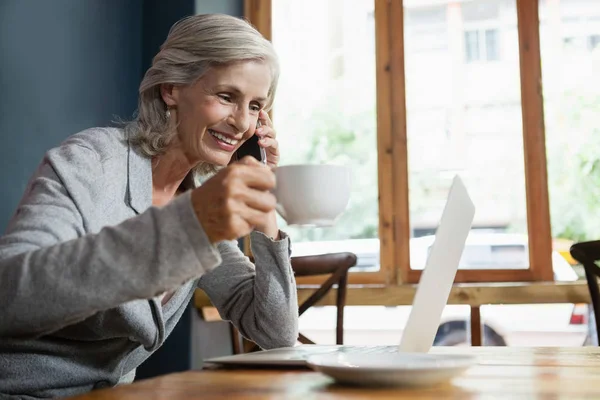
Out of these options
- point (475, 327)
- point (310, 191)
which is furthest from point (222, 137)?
point (475, 327)

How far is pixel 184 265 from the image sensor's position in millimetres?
778

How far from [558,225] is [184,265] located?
2440 millimetres

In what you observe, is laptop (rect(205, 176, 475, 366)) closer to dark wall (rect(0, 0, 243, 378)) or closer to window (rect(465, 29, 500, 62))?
dark wall (rect(0, 0, 243, 378))

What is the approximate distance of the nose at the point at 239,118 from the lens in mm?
1466

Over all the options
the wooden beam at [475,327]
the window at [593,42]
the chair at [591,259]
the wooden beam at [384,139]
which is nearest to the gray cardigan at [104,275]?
the chair at [591,259]

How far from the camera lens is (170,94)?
1543mm

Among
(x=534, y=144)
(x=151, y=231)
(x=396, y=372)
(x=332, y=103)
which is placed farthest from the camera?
(x=332, y=103)

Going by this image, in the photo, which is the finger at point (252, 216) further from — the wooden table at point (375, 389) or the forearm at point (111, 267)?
the wooden table at point (375, 389)

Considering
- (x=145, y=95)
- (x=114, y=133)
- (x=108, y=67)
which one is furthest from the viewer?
(x=108, y=67)

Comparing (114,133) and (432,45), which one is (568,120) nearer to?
(432,45)

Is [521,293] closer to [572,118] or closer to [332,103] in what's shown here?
[572,118]

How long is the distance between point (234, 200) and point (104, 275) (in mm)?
177

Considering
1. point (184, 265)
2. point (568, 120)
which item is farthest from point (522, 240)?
point (184, 265)

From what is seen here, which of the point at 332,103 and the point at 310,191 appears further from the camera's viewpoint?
the point at 332,103
